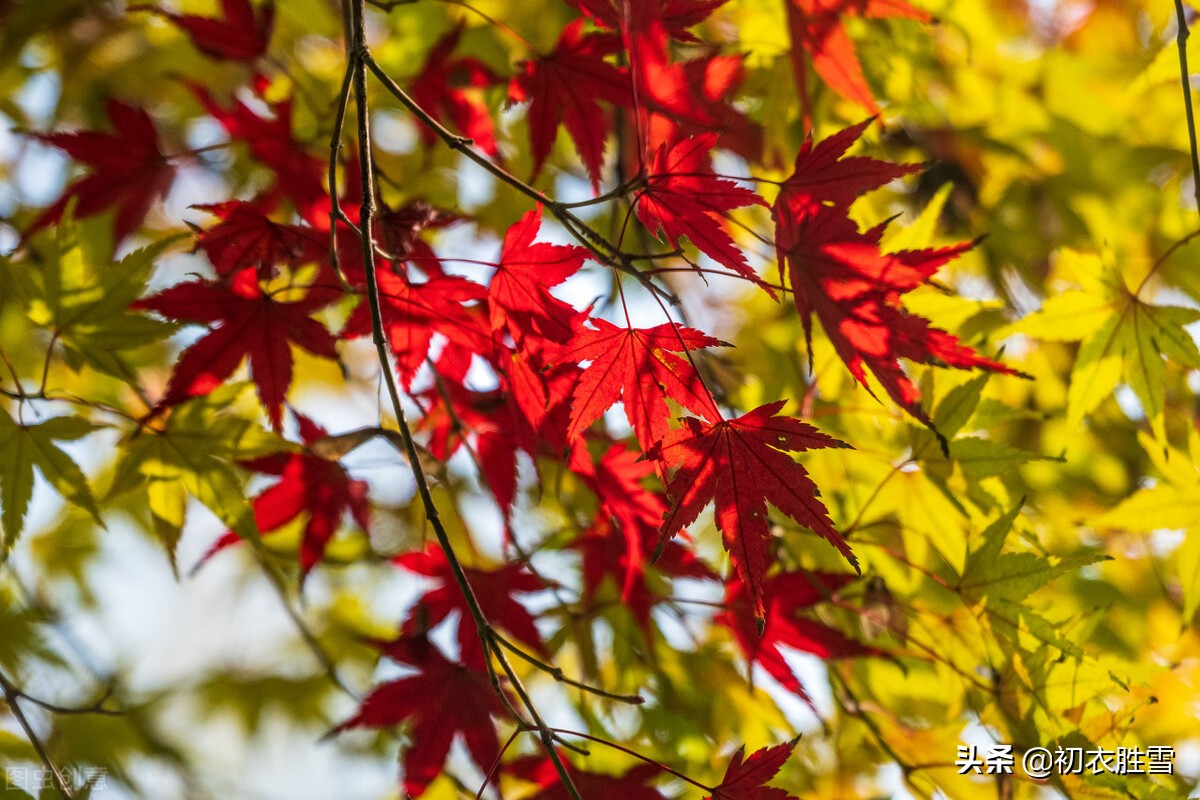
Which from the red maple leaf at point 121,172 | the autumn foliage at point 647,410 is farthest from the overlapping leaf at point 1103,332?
the red maple leaf at point 121,172

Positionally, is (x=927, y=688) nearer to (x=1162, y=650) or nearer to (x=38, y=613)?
(x=1162, y=650)

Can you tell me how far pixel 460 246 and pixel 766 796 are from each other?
1.53 meters

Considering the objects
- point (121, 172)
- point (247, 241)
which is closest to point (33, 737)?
point (247, 241)

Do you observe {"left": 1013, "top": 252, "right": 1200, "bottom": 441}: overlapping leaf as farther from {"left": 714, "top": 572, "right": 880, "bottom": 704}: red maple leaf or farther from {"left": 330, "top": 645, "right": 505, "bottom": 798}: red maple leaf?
{"left": 330, "top": 645, "right": 505, "bottom": 798}: red maple leaf

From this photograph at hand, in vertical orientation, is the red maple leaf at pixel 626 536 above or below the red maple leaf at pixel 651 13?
below

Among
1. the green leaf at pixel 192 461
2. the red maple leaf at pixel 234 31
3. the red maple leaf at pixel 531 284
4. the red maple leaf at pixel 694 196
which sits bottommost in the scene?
the green leaf at pixel 192 461

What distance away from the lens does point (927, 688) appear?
117 centimetres

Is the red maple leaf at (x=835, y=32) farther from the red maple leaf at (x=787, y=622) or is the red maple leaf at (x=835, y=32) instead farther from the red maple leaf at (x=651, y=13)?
the red maple leaf at (x=787, y=622)

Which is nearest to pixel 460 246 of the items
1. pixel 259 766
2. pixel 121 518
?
pixel 121 518

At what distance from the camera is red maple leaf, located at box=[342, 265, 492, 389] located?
Answer: 2.73 feet

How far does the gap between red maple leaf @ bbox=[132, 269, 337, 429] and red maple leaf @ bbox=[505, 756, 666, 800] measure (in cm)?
49

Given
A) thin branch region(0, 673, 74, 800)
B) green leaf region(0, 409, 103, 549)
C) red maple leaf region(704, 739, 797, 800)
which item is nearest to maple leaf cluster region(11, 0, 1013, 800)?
red maple leaf region(704, 739, 797, 800)

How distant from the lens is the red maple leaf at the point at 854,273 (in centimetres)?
73

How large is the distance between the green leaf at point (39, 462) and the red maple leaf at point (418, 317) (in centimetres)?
33
